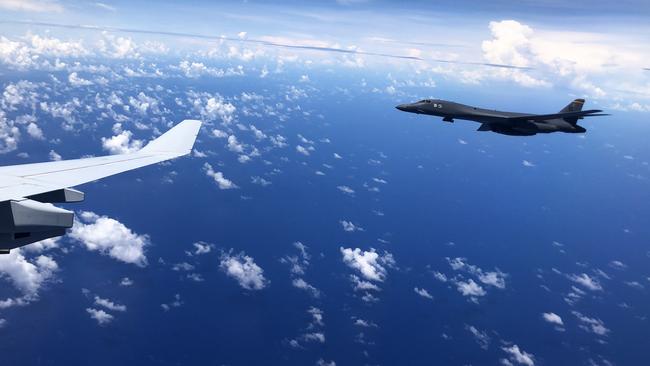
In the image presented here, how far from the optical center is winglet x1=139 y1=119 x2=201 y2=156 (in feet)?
54.2

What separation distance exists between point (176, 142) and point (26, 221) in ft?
31.2

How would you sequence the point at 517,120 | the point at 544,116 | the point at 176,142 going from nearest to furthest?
the point at 176,142
the point at 544,116
the point at 517,120

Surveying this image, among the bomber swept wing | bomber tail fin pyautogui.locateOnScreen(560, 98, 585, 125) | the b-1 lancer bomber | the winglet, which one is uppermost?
bomber tail fin pyautogui.locateOnScreen(560, 98, 585, 125)

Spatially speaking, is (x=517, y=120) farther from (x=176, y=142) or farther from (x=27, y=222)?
(x=27, y=222)

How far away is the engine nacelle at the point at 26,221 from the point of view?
8.42 m

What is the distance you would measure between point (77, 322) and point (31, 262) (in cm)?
5490

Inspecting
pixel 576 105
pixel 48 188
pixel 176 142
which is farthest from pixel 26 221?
pixel 576 105

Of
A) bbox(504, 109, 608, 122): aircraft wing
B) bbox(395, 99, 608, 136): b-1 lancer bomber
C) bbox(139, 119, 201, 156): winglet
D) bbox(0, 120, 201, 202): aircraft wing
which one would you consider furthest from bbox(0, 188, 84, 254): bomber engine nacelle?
bbox(504, 109, 608, 122): aircraft wing

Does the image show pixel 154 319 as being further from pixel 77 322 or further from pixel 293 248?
pixel 293 248

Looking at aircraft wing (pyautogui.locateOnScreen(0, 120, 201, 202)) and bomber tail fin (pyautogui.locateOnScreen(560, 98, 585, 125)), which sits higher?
bomber tail fin (pyautogui.locateOnScreen(560, 98, 585, 125))

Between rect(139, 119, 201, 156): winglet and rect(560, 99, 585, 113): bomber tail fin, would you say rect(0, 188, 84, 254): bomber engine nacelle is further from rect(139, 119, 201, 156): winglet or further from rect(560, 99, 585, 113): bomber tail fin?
rect(560, 99, 585, 113): bomber tail fin

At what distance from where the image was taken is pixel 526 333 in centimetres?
13512

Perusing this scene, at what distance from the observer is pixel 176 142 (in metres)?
17.5

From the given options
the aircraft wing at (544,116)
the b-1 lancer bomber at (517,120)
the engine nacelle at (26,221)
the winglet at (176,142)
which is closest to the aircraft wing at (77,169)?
the winglet at (176,142)
